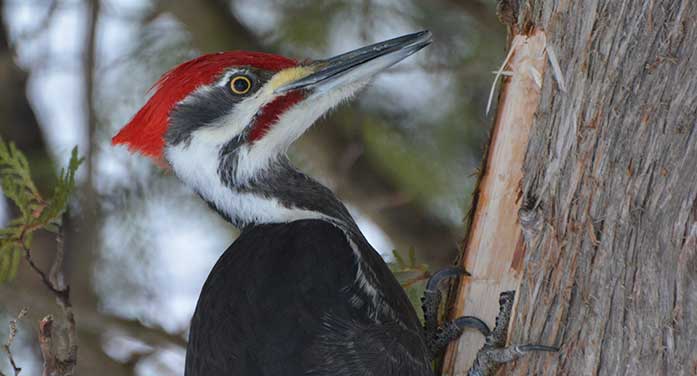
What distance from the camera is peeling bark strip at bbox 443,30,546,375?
224 cm

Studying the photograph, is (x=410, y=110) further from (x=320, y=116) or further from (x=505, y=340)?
(x=505, y=340)

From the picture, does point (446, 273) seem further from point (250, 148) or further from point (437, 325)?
point (250, 148)

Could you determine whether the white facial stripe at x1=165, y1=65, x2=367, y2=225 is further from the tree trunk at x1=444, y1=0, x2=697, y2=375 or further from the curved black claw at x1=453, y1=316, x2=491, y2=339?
the tree trunk at x1=444, y1=0, x2=697, y2=375

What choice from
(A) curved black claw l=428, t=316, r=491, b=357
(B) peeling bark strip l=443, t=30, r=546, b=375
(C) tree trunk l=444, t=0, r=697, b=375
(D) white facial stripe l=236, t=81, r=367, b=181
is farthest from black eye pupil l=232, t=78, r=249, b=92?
(C) tree trunk l=444, t=0, r=697, b=375

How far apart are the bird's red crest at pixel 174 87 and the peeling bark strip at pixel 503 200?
670mm

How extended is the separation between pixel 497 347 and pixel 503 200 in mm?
345

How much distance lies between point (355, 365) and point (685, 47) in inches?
39.7

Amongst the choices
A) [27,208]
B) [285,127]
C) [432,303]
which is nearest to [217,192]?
[285,127]

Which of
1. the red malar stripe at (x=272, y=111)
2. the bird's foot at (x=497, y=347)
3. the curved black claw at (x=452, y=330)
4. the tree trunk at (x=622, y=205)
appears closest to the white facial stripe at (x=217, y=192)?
the red malar stripe at (x=272, y=111)

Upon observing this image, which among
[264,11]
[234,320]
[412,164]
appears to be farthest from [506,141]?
[264,11]

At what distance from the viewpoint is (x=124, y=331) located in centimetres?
373

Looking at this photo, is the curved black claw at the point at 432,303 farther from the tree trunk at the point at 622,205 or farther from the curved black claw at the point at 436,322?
the tree trunk at the point at 622,205

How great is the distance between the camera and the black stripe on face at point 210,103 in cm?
266

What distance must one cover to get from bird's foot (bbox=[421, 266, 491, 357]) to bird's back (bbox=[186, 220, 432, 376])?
0.07 m
